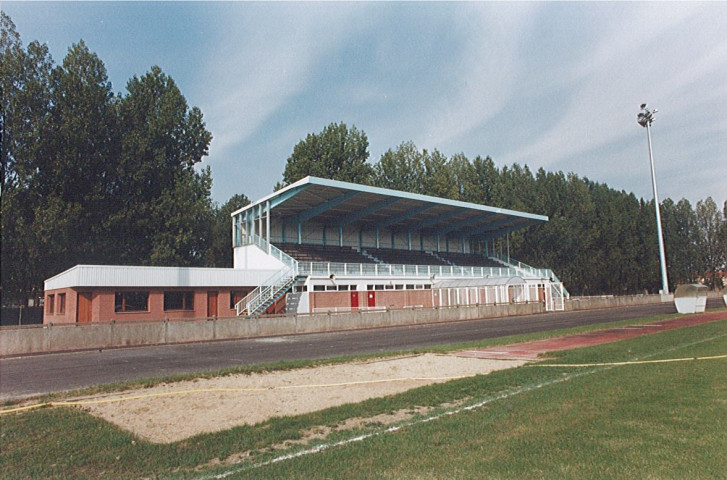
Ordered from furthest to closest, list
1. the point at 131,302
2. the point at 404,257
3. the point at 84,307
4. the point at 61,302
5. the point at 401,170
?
the point at 401,170 → the point at 404,257 → the point at 61,302 → the point at 131,302 → the point at 84,307

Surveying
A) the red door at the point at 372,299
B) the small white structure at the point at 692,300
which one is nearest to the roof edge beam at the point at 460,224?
the red door at the point at 372,299

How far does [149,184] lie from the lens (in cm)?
5100

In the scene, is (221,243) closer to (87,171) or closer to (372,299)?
(87,171)

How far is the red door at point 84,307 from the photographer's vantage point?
3228cm

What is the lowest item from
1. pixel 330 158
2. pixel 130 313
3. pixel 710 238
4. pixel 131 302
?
pixel 130 313

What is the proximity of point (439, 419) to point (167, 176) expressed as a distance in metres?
50.1

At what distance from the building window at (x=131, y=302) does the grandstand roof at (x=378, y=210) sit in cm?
1476

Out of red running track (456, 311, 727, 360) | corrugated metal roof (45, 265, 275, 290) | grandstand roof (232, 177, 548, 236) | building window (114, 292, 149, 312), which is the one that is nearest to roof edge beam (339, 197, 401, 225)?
grandstand roof (232, 177, 548, 236)

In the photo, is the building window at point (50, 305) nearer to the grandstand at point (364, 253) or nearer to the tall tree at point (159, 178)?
the tall tree at point (159, 178)

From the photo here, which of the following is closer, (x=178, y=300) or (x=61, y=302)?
(x=61, y=302)

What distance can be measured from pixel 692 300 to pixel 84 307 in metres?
39.7

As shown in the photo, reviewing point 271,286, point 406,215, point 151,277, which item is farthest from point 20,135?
point 406,215

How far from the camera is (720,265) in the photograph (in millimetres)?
88812

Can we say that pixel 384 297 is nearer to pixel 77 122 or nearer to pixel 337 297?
pixel 337 297
